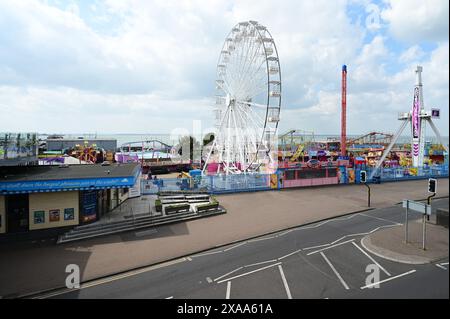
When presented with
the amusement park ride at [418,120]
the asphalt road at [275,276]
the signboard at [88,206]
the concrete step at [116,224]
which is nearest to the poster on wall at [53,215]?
the concrete step at [116,224]

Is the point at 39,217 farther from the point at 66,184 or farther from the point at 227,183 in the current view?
the point at 227,183

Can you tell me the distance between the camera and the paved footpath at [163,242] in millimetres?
10305

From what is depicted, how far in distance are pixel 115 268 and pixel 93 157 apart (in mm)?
36282

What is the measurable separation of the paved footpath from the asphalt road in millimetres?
985

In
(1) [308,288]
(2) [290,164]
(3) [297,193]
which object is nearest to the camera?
(1) [308,288]

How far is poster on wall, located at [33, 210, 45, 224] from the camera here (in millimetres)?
14180

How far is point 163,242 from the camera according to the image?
13.5 metres

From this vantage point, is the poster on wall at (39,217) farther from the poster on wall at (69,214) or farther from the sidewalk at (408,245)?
the sidewalk at (408,245)

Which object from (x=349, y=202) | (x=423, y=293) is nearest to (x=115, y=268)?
(x=423, y=293)

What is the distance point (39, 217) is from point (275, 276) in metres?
12.5

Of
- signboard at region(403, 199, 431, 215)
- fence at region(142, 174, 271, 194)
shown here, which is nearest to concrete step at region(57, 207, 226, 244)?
fence at region(142, 174, 271, 194)
